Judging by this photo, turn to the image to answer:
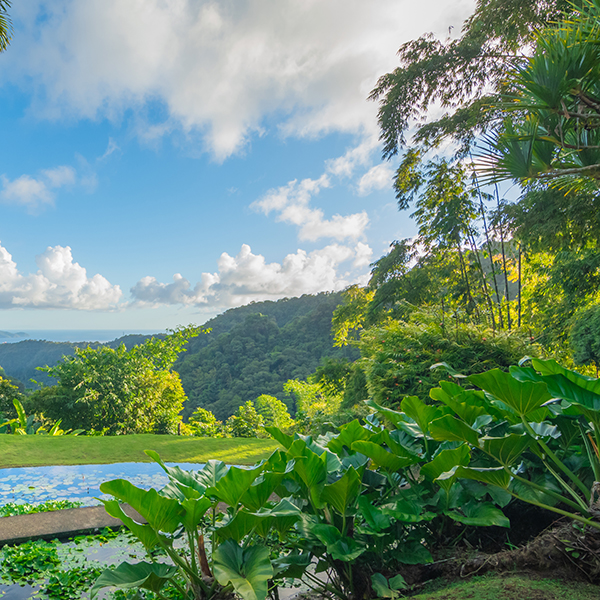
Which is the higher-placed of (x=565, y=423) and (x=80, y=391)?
(x=565, y=423)

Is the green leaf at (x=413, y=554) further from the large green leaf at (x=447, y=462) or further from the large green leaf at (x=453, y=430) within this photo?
the large green leaf at (x=453, y=430)

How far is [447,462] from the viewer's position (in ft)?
3.70

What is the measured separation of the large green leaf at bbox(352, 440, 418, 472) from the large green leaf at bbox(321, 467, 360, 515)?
0.12 metres

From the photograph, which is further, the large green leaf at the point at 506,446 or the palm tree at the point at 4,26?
the palm tree at the point at 4,26

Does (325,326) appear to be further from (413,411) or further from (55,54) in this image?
(413,411)

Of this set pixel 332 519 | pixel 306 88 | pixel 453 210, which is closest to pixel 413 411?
pixel 332 519

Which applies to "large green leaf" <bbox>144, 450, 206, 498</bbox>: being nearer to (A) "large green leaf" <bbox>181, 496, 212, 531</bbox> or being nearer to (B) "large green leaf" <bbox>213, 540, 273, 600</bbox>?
(A) "large green leaf" <bbox>181, 496, 212, 531</bbox>

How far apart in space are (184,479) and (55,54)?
8684 mm

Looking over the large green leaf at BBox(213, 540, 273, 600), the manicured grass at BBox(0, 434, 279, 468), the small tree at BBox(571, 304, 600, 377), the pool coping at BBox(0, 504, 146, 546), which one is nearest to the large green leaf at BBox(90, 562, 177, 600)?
the large green leaf at BBox(213, 540, 273, 600)

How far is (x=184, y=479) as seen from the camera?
1299 millimetres

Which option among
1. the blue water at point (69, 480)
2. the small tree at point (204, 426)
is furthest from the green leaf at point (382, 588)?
the small tree at point (204, 426)

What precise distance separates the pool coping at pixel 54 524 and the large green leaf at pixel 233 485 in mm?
1590

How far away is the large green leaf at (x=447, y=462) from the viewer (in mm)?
1097

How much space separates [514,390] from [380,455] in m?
0.46
